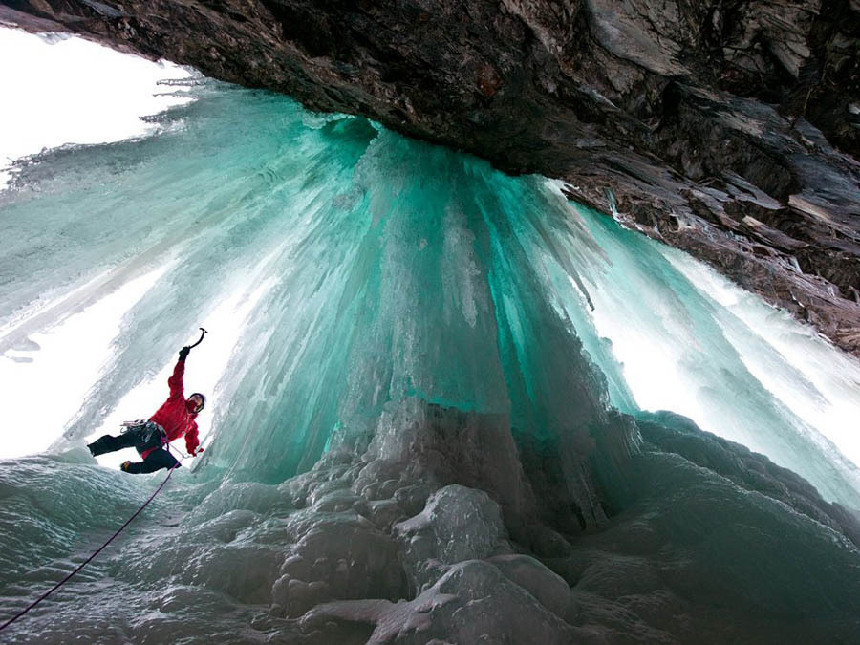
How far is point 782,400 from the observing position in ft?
23.9

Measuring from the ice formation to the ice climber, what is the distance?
25cm

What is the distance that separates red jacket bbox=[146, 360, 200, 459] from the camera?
4320mm

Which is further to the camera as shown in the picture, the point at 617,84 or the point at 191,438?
the point at 191,438

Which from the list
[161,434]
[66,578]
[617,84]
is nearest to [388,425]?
[161,434]

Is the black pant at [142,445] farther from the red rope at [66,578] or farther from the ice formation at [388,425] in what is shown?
the red rope at [66,578]

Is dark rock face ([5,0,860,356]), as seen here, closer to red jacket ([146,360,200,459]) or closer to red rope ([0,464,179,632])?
red jacket ([146,360,200,459])

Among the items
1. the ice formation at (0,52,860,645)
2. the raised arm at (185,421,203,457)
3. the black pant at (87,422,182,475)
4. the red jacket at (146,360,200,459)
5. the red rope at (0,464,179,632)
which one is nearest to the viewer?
the red rope at (0,464,179,632)

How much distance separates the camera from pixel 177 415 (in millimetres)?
4398

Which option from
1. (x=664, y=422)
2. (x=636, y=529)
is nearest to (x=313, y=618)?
(x=636, y=529)

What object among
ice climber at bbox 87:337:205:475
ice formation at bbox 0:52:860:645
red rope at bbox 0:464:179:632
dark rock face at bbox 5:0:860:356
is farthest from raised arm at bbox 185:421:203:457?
dark rock face at bbox 5:0:860:356

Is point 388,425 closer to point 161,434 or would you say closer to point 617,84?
point 161,434

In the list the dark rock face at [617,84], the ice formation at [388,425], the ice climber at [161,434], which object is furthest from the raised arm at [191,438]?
the dark rock face at [617,84]

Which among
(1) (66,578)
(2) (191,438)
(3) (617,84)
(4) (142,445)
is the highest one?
(3) (617,84)

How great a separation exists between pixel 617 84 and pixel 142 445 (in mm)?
4694
